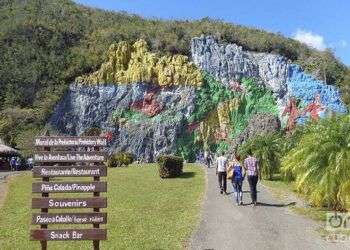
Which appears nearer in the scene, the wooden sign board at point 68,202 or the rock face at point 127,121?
the wooden sign board at point 68,202

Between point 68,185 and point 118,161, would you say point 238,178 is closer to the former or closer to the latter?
point 68,185

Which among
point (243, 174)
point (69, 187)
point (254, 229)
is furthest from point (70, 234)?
point (243, 174)

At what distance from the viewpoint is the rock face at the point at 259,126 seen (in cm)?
5553

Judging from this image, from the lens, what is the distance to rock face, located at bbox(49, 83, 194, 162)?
56344 millimetres

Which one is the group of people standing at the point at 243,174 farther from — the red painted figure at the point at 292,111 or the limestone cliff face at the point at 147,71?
the limestone cliff face at the point at 147,71

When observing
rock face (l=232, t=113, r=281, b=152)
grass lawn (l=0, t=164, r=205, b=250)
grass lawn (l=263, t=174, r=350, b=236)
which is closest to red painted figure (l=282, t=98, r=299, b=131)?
rock face (l=232, t=113, r=281, b=152)

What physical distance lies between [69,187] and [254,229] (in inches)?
221

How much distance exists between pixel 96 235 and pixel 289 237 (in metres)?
5.20

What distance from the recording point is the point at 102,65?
60.2 meters

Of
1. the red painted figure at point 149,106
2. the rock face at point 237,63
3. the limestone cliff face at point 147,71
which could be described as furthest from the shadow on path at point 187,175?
the rock face at point 237,63

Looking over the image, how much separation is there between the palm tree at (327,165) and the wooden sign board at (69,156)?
8242 millimetres

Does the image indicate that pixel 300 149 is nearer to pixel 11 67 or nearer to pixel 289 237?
pixel 289 237

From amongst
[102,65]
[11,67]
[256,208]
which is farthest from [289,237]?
[11,67]

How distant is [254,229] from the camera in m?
15.1
